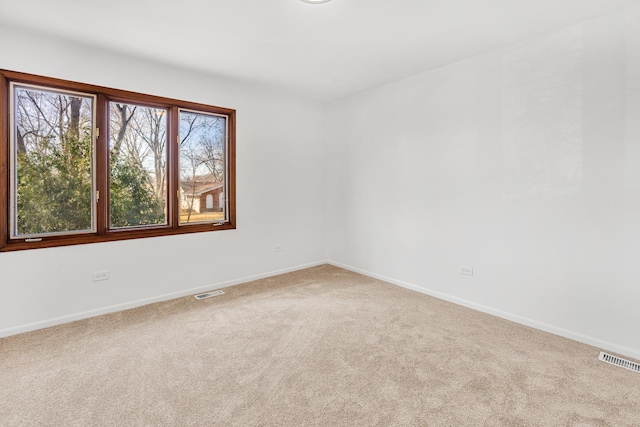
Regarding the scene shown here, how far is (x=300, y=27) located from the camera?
268cm

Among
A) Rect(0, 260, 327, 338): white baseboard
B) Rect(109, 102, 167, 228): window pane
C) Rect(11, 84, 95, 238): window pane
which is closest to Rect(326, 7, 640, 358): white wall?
Rect(0, 260, 327, 338): white baseboard

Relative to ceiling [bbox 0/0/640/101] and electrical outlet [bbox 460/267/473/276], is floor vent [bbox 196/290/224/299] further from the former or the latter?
electrical outlet [bbox 460/267/473/276]

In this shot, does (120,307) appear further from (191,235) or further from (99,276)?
(191,235)

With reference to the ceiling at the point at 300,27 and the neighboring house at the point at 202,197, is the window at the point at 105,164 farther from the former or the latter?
the ceiling at the point at 300,27

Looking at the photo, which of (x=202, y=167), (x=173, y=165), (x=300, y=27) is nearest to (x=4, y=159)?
(x=173, y=165)

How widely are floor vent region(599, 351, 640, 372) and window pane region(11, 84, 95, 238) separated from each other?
4600 mm

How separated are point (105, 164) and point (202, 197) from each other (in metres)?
1.08

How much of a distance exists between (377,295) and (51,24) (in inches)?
157

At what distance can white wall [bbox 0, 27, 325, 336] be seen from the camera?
111 inches

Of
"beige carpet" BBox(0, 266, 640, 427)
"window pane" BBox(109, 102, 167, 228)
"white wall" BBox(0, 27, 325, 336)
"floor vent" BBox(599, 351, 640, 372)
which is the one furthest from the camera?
"window pane" BBox(109, 102, 167, 228)

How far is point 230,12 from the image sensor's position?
8.07 feet

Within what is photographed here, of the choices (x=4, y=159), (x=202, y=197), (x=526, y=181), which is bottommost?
(x=202, y=197)

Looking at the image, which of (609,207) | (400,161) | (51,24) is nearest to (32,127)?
(51,24)

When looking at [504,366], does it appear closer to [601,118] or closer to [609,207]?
[609,207]
